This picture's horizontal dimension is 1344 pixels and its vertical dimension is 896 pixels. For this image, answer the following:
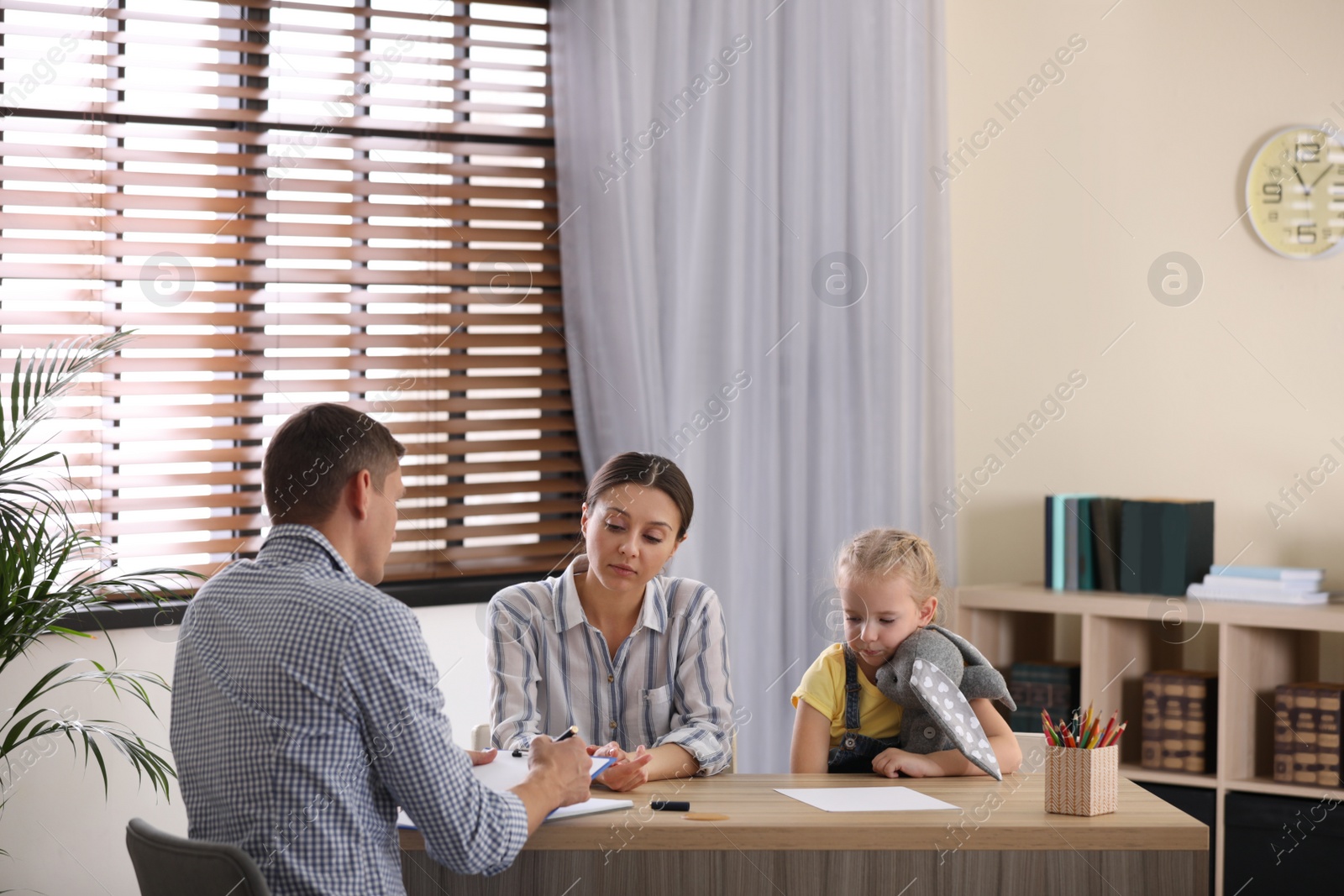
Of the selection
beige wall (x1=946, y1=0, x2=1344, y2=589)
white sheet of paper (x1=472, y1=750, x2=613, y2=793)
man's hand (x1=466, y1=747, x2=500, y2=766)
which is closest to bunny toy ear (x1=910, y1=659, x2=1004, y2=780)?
white sheet of paper (x1=472, y1=750, x2=613, y2=793)

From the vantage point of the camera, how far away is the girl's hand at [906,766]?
210 centimetres

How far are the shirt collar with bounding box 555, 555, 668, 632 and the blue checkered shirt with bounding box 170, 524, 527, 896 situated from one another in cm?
74

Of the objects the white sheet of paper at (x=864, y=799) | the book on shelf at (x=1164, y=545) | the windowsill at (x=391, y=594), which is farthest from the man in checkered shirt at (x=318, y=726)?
the book on shelf at (x=1164, y=545)

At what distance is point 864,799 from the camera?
1.93m

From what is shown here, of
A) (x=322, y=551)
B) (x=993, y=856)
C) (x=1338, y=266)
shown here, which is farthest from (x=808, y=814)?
(x=1338, y=266)

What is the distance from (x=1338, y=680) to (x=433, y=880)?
282cm

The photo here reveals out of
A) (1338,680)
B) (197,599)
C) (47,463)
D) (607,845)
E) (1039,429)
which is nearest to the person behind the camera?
(197,599)

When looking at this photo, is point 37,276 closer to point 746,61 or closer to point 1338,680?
point 746,61

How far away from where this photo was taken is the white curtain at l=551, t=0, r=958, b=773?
142 inches

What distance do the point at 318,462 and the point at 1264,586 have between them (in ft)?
8.86

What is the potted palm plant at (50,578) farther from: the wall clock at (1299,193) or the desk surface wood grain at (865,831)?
the wall clock at (1299,193)

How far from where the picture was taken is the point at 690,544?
144 inches

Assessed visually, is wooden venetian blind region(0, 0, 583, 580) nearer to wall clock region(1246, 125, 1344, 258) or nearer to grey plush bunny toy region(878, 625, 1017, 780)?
grey plush bunny toy region(878, 625, 1017, 780)

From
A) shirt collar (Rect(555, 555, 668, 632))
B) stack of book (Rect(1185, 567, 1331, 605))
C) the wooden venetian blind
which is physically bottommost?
stack of book (Rect(1185, 567, 1331, 605))
